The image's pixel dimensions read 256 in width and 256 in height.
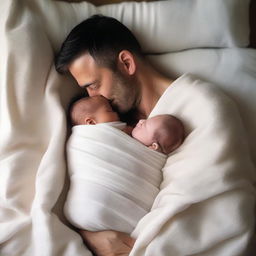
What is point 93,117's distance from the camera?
1.31 metres

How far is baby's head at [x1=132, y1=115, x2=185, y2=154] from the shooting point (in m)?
1.19

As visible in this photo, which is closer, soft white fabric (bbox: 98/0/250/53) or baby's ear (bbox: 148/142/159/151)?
baby's ear (bbox: 148/142/159/151)

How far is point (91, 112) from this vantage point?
131cm

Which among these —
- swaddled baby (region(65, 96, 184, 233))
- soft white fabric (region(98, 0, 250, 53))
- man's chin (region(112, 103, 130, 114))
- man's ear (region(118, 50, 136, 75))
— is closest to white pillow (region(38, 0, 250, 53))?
soft white fabric (region(98, 0, 250, 53))

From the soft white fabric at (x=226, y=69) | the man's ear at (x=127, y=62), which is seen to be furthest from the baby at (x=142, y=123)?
the soft white fabric at (x=226, y=69)

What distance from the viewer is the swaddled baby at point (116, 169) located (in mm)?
1122

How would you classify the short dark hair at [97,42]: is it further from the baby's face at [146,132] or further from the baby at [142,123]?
the baby's face at [146,132]

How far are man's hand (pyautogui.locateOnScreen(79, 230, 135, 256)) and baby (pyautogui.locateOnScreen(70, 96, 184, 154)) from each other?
28 centimetres

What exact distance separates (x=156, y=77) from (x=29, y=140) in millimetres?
502

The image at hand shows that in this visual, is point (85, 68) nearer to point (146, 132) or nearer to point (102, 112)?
point (102, 112)

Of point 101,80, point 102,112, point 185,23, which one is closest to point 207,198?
point 102,112

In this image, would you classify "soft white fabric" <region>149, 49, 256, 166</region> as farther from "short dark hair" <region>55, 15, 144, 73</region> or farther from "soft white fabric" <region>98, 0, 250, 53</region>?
"short dark hair" <region>55, 15, 144, 73</region>

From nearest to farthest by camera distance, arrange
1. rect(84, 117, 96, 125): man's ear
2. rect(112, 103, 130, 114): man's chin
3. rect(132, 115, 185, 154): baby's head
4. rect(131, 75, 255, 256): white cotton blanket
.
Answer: rect(131, 75, 255, 256): white cotton blanket
rect(132, 115, 185, 154): baby's head
rect(84, 117, 96, 125): man's ear
rect(112, 103, 130, 114): man's chin

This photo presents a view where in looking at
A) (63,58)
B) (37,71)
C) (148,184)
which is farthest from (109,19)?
(148,184)
